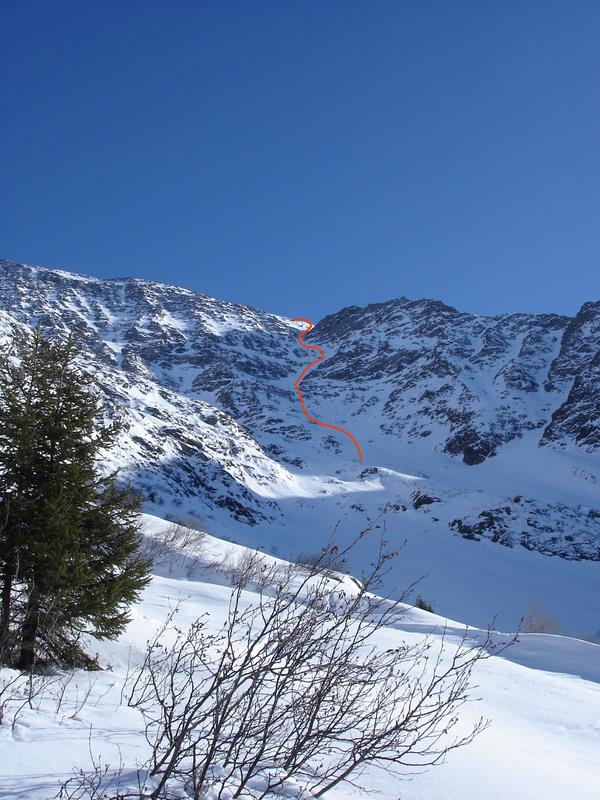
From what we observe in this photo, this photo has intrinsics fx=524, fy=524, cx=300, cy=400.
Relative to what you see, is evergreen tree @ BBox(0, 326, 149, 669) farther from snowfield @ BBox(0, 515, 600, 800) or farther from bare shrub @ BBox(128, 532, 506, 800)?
bare shrub @ BBox(128, 532, 506, 800)

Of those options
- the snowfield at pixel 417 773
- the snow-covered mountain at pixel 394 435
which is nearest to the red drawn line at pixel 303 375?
the snow-covered mountain at pixel 394 435

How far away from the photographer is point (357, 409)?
111 meters

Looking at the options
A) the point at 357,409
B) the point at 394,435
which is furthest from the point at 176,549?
the point at 357,409

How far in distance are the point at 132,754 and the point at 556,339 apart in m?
131

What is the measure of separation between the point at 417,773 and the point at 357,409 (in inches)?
4255

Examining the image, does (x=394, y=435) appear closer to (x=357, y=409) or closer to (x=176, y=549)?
(x=357, y=409)

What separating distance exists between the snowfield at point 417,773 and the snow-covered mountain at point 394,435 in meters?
16.6

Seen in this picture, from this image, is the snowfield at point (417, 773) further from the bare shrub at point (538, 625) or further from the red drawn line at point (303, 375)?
the red drawn line at point (303, 375)

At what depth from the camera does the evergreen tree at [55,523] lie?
220 inches

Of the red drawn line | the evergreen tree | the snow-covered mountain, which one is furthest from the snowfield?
the red drawn line

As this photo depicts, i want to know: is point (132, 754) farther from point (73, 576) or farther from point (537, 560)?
point (537, 560)

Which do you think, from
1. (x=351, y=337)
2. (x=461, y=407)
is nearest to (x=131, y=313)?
(x=351, y=337)

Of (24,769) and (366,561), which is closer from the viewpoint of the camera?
(24,769)

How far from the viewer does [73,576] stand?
552cm
